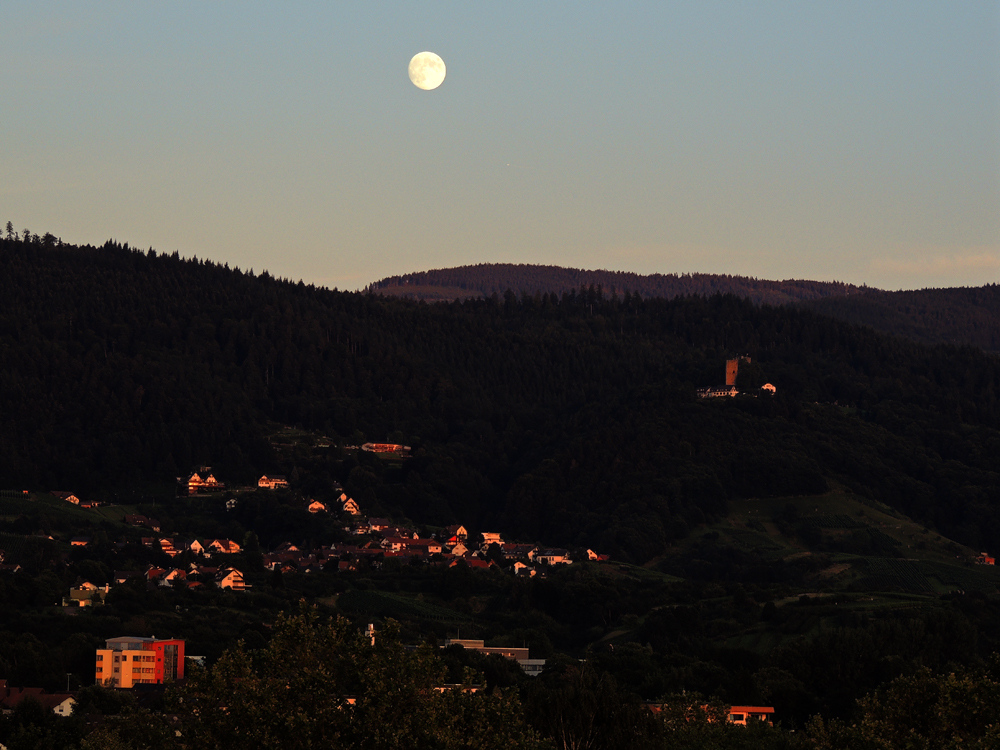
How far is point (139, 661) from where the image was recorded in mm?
94938

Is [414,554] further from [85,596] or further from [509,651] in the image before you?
[509,651]

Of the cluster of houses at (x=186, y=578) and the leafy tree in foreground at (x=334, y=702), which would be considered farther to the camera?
the cluster of houses at (x=186, y=578)

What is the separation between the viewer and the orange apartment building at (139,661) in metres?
93.4

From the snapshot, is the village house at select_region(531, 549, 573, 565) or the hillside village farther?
the village house at select_region(531, 549, 573, 565)

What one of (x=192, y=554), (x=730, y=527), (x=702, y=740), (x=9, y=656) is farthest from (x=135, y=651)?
(x=730, y=527)

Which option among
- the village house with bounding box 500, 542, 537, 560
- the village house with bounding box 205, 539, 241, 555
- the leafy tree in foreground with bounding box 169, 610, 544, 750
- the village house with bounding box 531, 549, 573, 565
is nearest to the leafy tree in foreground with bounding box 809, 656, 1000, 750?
the leafy tree in foreground with bounding box 169, 610, 544, 750

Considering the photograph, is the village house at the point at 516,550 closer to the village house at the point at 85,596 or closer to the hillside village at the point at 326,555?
the hillside village at the point at 326,555

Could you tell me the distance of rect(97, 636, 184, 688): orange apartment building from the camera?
9338 cm

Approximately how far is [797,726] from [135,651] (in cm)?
3900

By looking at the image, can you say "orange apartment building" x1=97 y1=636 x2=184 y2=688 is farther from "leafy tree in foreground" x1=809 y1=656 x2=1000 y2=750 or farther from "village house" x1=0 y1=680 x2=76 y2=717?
"leafy tree in foreground" x1=809 y1=656 x2=1000 y2=750

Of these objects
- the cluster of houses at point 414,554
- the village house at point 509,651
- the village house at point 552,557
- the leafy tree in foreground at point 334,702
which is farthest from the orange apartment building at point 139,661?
the village house at point 552,557

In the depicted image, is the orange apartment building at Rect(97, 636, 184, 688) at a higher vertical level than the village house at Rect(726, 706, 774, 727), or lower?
lower

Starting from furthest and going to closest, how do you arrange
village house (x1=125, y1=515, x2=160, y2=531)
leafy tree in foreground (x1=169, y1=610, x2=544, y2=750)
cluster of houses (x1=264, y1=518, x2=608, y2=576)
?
village house (x1=125, y1=515, x2=160, y2=531) → cluster of houses (x1=264, y1=518, x2=608, y2=576) → leafy tree in foreground (x1=169, y1=610, x2=544, y2=750)

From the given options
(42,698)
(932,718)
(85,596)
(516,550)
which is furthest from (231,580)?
(932,718)
